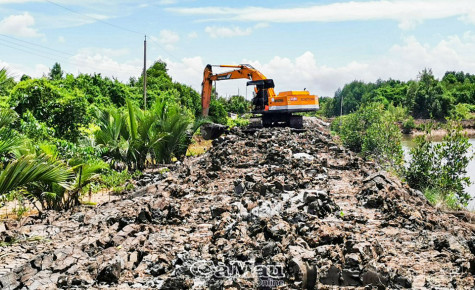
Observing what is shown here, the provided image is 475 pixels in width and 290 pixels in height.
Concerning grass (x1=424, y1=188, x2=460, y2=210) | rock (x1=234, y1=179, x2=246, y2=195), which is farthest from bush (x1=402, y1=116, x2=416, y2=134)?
rock (x1=234, y1=179, x2=246, y2=195)

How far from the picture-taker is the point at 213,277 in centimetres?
547

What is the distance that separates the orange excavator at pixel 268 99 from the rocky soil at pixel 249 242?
11.8m

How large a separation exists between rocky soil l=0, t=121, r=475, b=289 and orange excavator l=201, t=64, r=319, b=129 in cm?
1177

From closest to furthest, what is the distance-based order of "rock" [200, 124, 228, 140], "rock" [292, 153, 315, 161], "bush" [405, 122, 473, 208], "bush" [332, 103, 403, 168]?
"bush" [405, 122, 473, 208] → "rock" [292, 153, 315, 161] → "bush" [332, 103, 403, 168] → "rock" [200, 124, 228, 140]

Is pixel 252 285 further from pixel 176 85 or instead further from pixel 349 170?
pixel 176 85

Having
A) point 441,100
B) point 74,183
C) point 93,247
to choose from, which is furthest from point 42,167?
point 441,100

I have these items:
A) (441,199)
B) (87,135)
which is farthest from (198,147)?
Answer: (441,199)

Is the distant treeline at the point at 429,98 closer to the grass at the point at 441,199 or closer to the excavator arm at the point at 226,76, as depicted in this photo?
the excavator arm at the point at 226,76

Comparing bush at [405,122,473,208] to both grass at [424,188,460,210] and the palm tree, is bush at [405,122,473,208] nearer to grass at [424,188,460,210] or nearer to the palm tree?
grass at [424,188,460,210]

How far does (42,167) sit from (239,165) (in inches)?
320

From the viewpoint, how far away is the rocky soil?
5281 mm

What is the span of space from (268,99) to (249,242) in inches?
668

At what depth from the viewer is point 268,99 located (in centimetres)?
2278

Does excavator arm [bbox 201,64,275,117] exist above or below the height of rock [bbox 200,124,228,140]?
above
